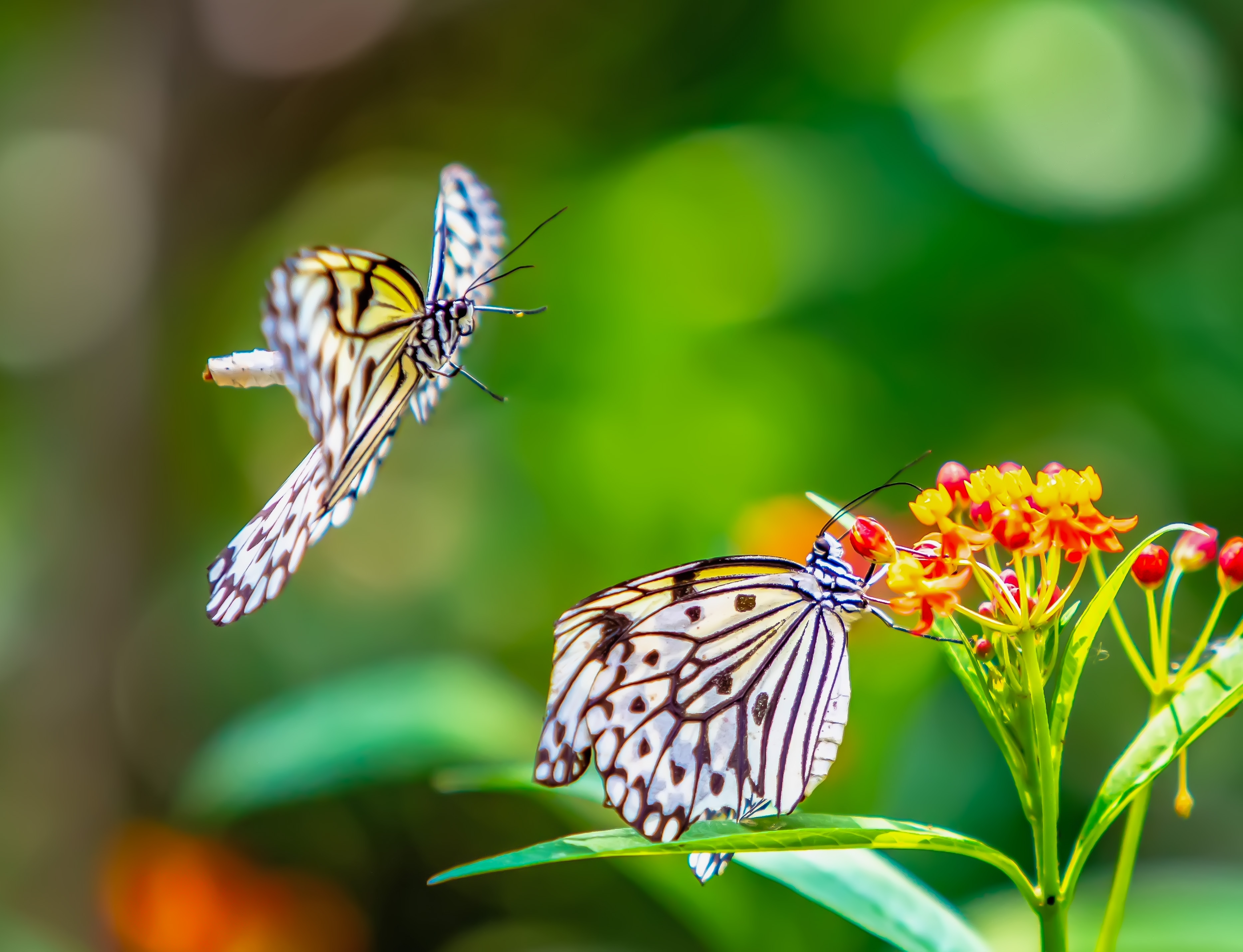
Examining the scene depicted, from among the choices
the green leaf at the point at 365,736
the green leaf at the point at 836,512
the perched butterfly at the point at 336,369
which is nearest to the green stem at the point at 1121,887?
the green leaf at the point at 836,512

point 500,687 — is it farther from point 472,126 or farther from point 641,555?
point 472,126

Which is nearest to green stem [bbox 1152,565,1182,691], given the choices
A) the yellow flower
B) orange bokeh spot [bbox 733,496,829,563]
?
the yellow flower

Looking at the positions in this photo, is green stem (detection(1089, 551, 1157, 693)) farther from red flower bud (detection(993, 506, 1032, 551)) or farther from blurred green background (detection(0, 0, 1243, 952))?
blurred green background (detection(0, 0, 1243, 952))

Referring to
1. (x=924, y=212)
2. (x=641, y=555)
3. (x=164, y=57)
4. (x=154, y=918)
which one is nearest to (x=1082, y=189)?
(x=924, y=212)

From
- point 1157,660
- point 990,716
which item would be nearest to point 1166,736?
point 1157,660

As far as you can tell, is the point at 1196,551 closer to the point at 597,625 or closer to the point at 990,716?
the point at 990,716

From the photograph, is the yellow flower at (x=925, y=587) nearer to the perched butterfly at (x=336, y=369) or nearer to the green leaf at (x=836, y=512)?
→ the green leaf at (x=836, y=512)
